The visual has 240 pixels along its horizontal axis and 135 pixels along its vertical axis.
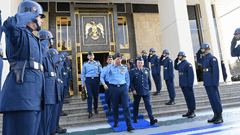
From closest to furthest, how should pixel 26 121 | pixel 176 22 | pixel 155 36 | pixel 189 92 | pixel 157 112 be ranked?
pixel 26 121, pixel 189 92, pixel 157 112, pixel 176 22, pixel 155 36

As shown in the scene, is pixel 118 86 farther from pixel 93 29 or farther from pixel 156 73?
pixel 93 29

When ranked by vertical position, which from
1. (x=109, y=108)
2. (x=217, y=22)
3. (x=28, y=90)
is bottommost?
(x=109, y=108)

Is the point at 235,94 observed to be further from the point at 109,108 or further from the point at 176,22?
the point at 109,108

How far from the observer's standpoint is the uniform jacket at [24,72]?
5.33 feet

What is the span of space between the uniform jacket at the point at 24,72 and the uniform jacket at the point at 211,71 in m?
4.46

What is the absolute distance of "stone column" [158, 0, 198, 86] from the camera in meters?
9.77

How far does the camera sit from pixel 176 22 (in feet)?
32.7

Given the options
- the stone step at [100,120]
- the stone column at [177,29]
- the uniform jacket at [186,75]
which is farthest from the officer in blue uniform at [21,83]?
the stone column at [177,29]

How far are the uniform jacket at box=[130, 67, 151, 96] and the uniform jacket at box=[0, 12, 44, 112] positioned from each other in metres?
3.34

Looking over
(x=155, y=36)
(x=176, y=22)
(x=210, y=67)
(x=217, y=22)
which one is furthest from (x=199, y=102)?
(x=217, y=22)

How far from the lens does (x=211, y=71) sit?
15.5 feet

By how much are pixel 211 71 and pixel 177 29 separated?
5822mm

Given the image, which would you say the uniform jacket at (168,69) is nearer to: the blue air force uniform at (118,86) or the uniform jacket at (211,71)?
the uniform jacket at (211,71)

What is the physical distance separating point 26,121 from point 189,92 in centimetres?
516
